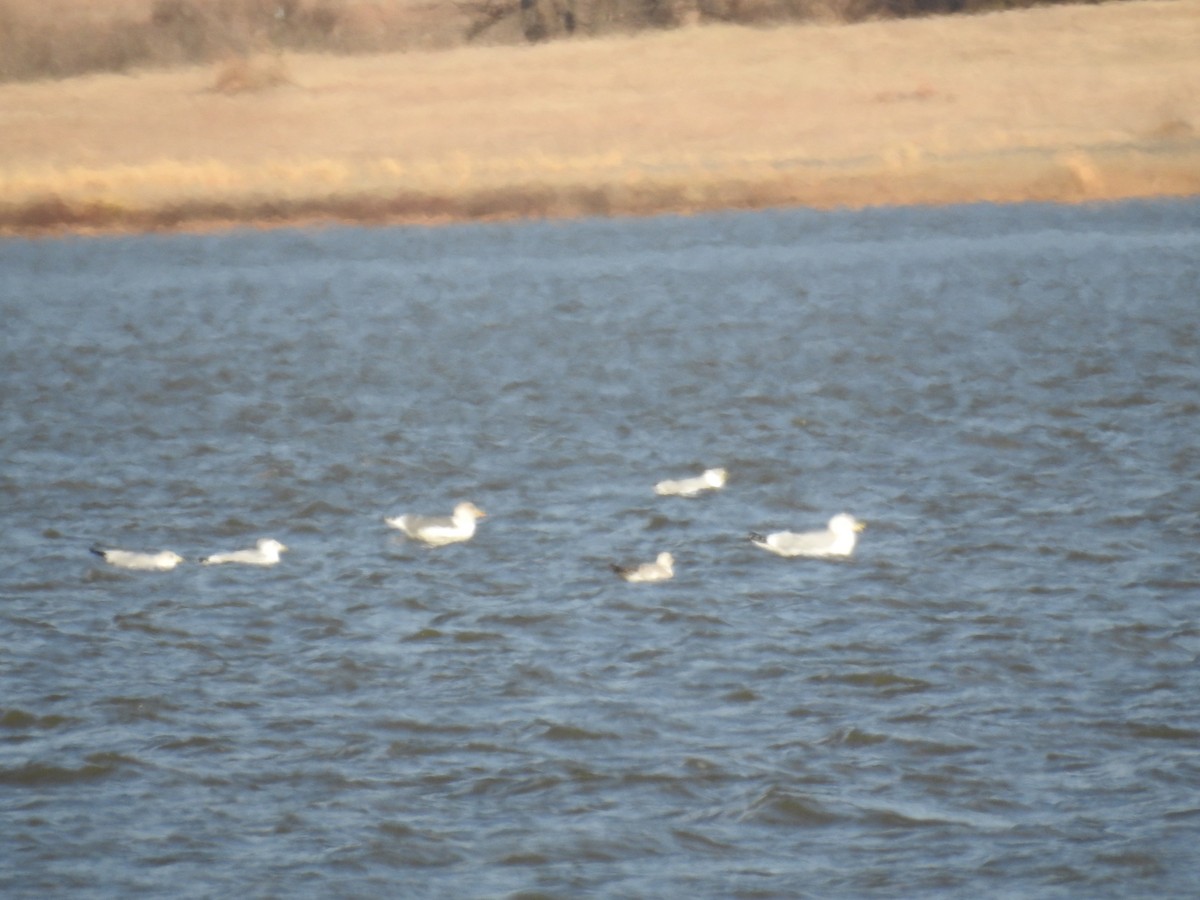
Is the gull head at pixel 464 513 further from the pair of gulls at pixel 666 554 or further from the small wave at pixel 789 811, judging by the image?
the small wave at pixel 789 811

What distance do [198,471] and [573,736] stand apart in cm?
675

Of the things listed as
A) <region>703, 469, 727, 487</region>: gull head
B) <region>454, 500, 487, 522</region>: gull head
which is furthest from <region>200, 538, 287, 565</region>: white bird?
<region>703, 469, 727, 487</region>: gull head

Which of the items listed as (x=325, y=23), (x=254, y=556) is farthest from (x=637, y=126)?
(x=254, y=556)

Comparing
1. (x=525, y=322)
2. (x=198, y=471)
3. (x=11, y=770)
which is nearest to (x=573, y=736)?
(x=11, y=770)

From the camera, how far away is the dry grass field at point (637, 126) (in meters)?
30.2

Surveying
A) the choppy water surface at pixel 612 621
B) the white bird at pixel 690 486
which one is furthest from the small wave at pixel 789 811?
the white bird at pixel 690 486

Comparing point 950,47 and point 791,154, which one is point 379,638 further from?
point 950,47

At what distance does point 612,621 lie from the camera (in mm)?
9641

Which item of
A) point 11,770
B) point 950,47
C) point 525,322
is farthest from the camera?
point 950,47

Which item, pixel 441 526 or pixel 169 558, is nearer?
pixel 169 558

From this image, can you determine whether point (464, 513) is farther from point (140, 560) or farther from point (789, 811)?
point (789, 811)

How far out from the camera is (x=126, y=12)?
47.1 meters

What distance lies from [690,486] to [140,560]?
3.60m

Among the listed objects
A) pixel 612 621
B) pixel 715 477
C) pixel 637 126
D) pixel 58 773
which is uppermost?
pixel 637 126
